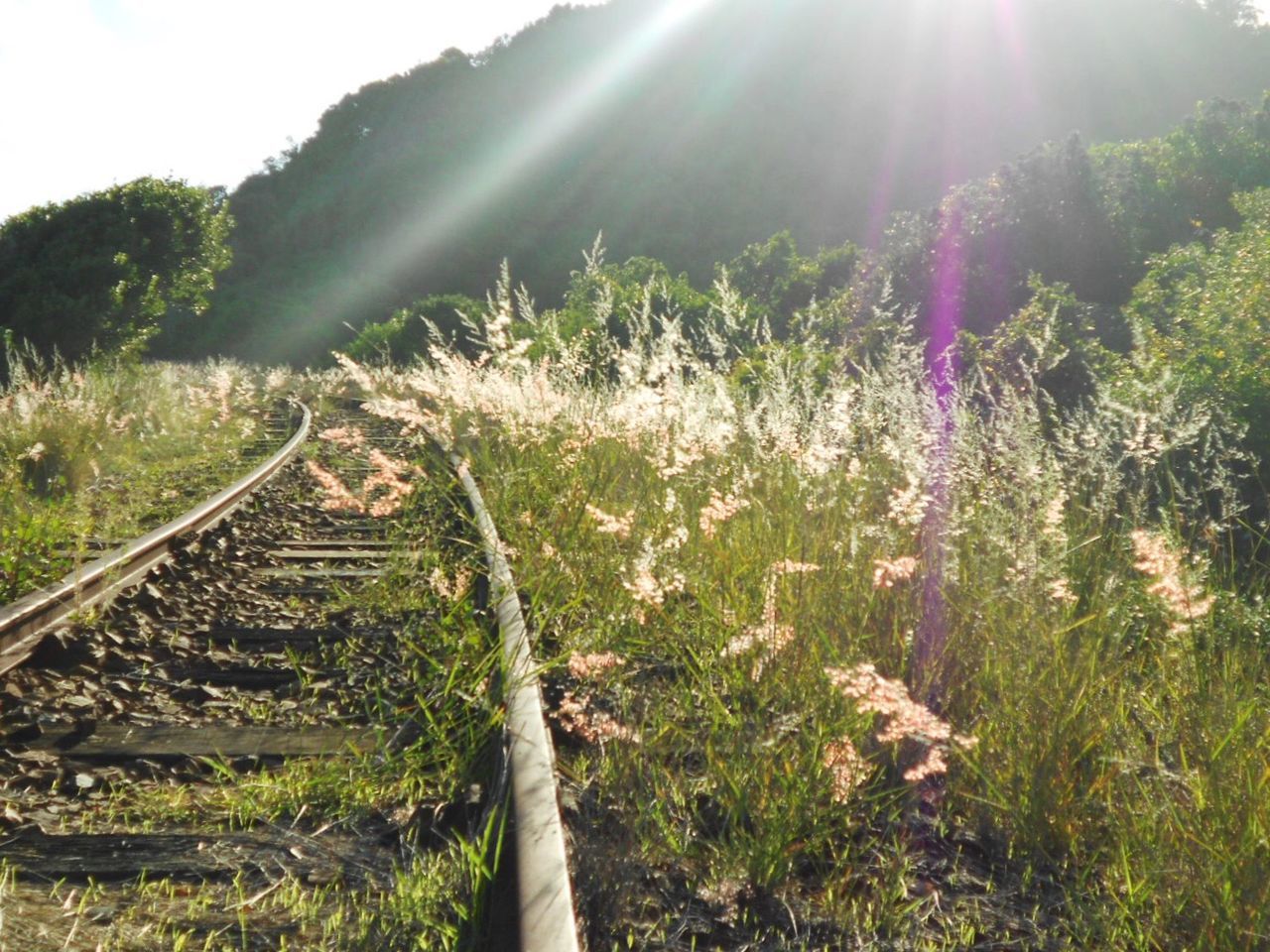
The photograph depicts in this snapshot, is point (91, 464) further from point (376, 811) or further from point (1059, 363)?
point (1059, 363)

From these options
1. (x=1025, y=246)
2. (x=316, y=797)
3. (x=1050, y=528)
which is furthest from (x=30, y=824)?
(x=1025, y=246)

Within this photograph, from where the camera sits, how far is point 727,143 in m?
49.8

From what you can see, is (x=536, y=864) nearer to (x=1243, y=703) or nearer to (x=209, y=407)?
(x=1243, y=703)

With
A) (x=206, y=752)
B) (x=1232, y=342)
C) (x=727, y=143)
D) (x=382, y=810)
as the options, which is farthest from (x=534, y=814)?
(x=727, y=143)

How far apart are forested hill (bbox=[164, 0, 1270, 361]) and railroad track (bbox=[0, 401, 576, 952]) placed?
34.5 m

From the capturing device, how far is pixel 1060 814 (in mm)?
2322

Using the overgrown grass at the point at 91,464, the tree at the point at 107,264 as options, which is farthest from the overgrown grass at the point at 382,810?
the tree at the point at 107,264

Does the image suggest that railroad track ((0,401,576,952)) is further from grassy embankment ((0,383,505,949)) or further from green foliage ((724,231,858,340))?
green foliage ((724,231,858,340))

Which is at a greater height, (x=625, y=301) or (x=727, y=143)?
(x=727, y=143)

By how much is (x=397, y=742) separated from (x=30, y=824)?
2.96 feet

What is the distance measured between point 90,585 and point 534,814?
3.11 meters

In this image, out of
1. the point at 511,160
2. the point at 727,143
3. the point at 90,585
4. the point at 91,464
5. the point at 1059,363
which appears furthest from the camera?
the point at 511,160

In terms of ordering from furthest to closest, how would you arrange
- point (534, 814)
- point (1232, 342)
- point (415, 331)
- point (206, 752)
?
point (415, 331)
point (1232, 342)
point (206, 752)
point (534, 814)

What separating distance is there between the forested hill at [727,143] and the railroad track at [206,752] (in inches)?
1360
